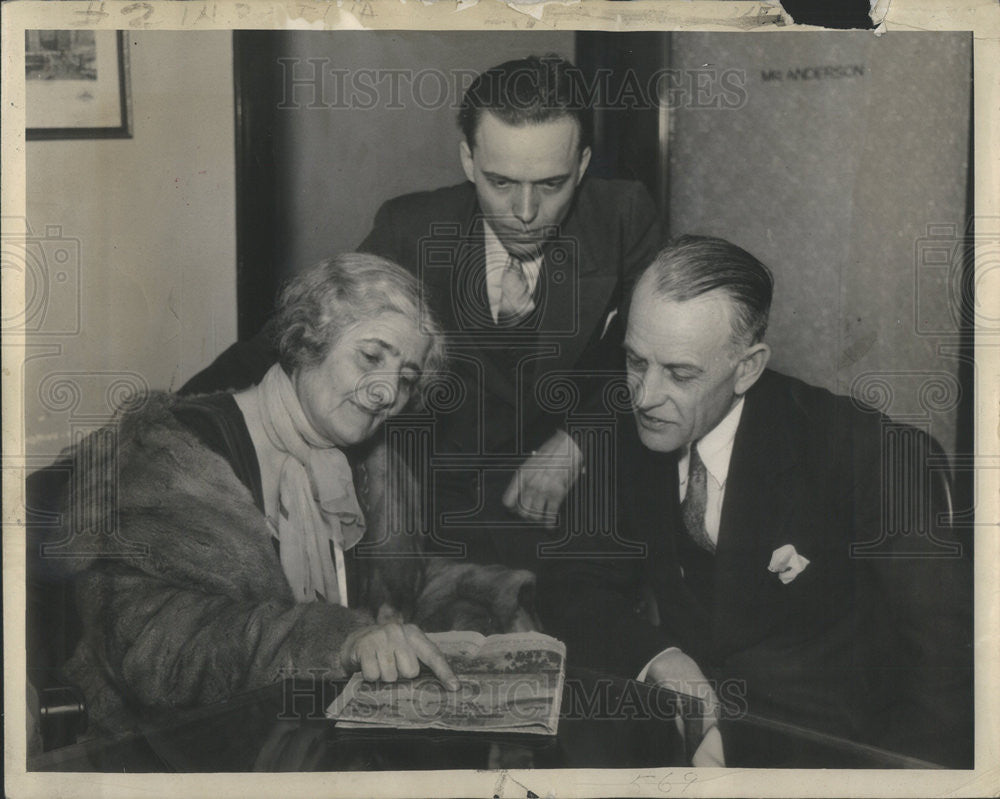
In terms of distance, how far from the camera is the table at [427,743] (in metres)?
2.92

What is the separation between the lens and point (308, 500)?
9.73ft

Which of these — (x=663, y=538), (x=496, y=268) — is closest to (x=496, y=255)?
(x=496, y=268)

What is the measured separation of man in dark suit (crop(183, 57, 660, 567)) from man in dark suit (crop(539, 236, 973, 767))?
0.11 m

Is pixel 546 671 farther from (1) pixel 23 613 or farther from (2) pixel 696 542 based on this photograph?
(1) pixel 23 613

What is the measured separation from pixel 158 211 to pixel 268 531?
847mm

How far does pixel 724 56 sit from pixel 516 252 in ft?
2.36

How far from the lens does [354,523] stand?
299cm

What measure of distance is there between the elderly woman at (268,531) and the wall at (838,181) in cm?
83

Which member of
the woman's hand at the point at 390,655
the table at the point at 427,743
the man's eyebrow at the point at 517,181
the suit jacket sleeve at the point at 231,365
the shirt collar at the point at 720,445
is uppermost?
the man's eyebrow at the point at 517,181

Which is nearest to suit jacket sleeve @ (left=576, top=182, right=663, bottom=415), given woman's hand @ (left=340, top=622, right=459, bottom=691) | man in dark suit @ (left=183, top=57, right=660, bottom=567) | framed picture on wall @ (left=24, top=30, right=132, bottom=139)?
man in dark suit @ (left=183, top=57, right=660, bottom=567)

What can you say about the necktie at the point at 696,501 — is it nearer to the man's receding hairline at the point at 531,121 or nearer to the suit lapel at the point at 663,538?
the suit lapel at the point at 663,538

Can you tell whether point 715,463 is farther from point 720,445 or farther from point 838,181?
point 838,181

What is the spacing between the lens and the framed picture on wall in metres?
2.94

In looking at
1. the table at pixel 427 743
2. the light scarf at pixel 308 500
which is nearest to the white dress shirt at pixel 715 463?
the table at pixel 427 743
